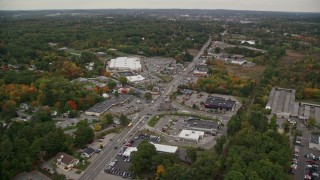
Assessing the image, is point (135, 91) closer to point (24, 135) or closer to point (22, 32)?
point (24, 135)

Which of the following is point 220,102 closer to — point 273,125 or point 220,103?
point 220,103

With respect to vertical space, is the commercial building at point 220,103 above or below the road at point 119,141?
above

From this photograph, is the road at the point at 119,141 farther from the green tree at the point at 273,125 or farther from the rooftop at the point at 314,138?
the rooftop at the point at 314,138

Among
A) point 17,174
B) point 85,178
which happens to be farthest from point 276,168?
point 17,174

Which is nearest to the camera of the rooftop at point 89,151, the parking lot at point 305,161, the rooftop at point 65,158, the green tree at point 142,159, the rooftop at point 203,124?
the green tree at point 142,159

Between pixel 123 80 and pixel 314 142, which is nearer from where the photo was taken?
pixel 314 142

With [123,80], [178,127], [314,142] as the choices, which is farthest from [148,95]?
[314,142]

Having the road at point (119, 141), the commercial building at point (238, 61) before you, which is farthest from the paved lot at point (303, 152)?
the commercial building at point (238, 61)

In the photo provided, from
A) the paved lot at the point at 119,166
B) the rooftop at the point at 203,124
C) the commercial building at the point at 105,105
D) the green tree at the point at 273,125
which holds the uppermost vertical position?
the green tree at the point at 273,125
